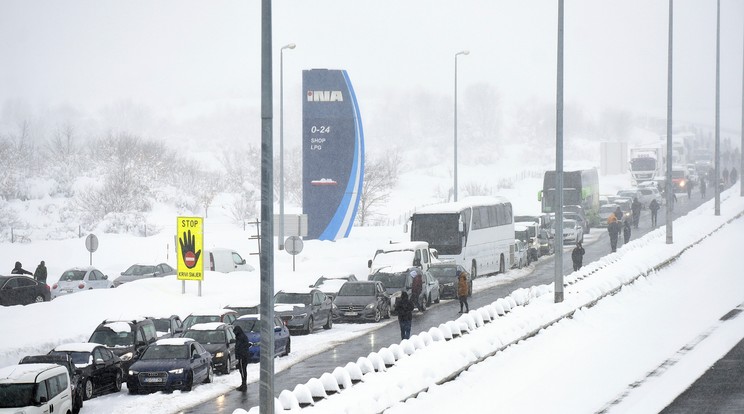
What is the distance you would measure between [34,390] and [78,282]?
2535cm

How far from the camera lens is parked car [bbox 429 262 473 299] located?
4278 cm

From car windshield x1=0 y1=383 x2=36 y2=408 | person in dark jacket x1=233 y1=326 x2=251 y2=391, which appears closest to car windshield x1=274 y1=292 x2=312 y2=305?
person in dark jacket x1=233 y1=326 x2=251 y2=391

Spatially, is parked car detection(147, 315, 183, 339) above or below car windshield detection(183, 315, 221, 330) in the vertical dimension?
below

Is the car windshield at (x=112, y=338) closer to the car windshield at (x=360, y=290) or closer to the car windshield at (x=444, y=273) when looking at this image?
the car windshield at (x=360, y=290)

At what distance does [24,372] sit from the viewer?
808 inches

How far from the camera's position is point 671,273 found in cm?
4075

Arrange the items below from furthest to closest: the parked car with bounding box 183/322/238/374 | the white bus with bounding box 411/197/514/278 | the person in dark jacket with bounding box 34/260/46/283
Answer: the white bus with bounding box 411/197/514/278, the person in dark jacket with bounding box 34/260/46/283, the parked car with bounding box 183/322/238/374

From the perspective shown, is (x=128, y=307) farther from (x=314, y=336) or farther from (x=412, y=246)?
(x=412, y=246)

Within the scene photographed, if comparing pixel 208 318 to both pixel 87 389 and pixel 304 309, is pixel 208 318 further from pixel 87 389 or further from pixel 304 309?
pixel 87 389

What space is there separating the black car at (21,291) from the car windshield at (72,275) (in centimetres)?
361

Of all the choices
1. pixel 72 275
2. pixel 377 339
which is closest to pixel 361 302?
pixel 377 339

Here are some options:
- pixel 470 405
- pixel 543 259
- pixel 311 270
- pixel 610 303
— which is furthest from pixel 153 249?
pixel 470 405

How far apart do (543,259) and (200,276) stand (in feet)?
85.1

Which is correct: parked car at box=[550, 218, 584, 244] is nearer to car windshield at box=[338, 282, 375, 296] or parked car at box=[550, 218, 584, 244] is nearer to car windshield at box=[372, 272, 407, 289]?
car windshield at box=[372, 272, 407, 289]
